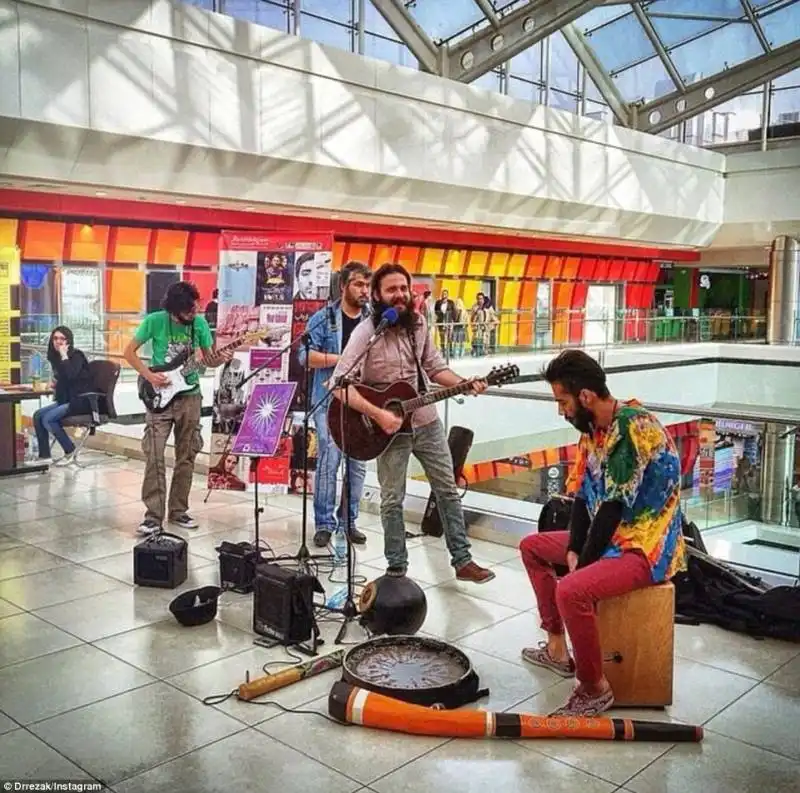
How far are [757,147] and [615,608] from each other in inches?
926

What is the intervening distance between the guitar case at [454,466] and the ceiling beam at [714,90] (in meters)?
18.2

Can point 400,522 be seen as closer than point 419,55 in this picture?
Yes

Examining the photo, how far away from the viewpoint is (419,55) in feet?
58.4

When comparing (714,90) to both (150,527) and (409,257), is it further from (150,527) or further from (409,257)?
(150,527)

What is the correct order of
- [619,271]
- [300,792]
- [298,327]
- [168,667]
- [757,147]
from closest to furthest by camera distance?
[300,792]
[168,667]
[298,327]
[757,147]
[619,271]

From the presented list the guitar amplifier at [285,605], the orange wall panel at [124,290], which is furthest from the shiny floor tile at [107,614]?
the orange wall panel at [124,290]

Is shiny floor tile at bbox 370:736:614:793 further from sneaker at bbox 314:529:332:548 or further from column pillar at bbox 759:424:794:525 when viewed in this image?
column pillar at bbox 759:424:794:525

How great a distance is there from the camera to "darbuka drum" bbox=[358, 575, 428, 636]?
4355mm

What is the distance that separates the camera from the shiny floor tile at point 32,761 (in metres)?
3.13

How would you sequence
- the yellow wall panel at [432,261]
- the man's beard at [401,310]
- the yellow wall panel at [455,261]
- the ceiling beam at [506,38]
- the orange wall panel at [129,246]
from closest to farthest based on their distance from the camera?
the man's beard at [401,310]
the orange wall panel at [129,246]
the ceiling beam at [506,38]
the yellow wall panel at [432,261]
the yellow wall panel at [455,261]

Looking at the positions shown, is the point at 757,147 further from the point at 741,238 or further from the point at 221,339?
the point at 221,339

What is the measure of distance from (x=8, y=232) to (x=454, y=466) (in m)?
9.83

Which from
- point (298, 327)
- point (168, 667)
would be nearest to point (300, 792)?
point (168, 667)

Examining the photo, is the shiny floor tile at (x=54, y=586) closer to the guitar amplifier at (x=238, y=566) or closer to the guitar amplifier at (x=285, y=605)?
the guitar amplifier at (x=238, y=566)
